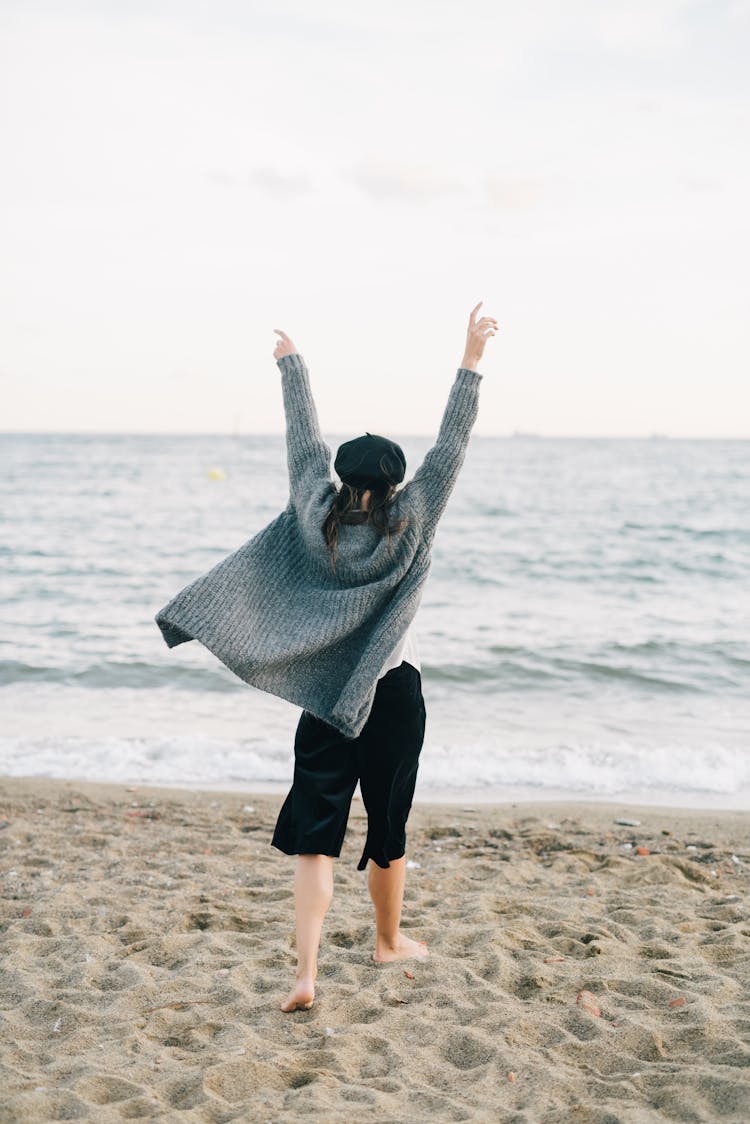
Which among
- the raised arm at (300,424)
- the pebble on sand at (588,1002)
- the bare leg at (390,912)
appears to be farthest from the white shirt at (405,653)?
the pebble on sand at (588,1002)

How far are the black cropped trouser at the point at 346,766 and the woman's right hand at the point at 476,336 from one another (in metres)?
1.02

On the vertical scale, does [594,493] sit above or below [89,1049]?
above

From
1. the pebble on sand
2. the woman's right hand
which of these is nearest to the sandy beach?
the pebble on sand

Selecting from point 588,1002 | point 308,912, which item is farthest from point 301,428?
point 588,1002

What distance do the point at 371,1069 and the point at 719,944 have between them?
1.63 m

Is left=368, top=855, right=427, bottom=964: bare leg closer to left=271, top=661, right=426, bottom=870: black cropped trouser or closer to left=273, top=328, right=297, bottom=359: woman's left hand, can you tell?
left=271, top=661, right=426, bottom=870: black cropped trouser

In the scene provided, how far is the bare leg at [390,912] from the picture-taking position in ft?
11.5

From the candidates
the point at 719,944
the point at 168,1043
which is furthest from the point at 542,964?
the point at 168,1043

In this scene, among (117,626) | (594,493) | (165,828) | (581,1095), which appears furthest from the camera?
(594,493)

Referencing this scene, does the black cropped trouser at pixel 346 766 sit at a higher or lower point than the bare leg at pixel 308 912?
higher

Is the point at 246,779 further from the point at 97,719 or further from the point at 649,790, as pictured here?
the point at 649,790

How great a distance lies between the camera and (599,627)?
1270 centimetres

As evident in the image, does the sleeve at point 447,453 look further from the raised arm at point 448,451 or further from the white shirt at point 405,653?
the white shirt at point 405,653

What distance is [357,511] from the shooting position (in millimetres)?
3145
